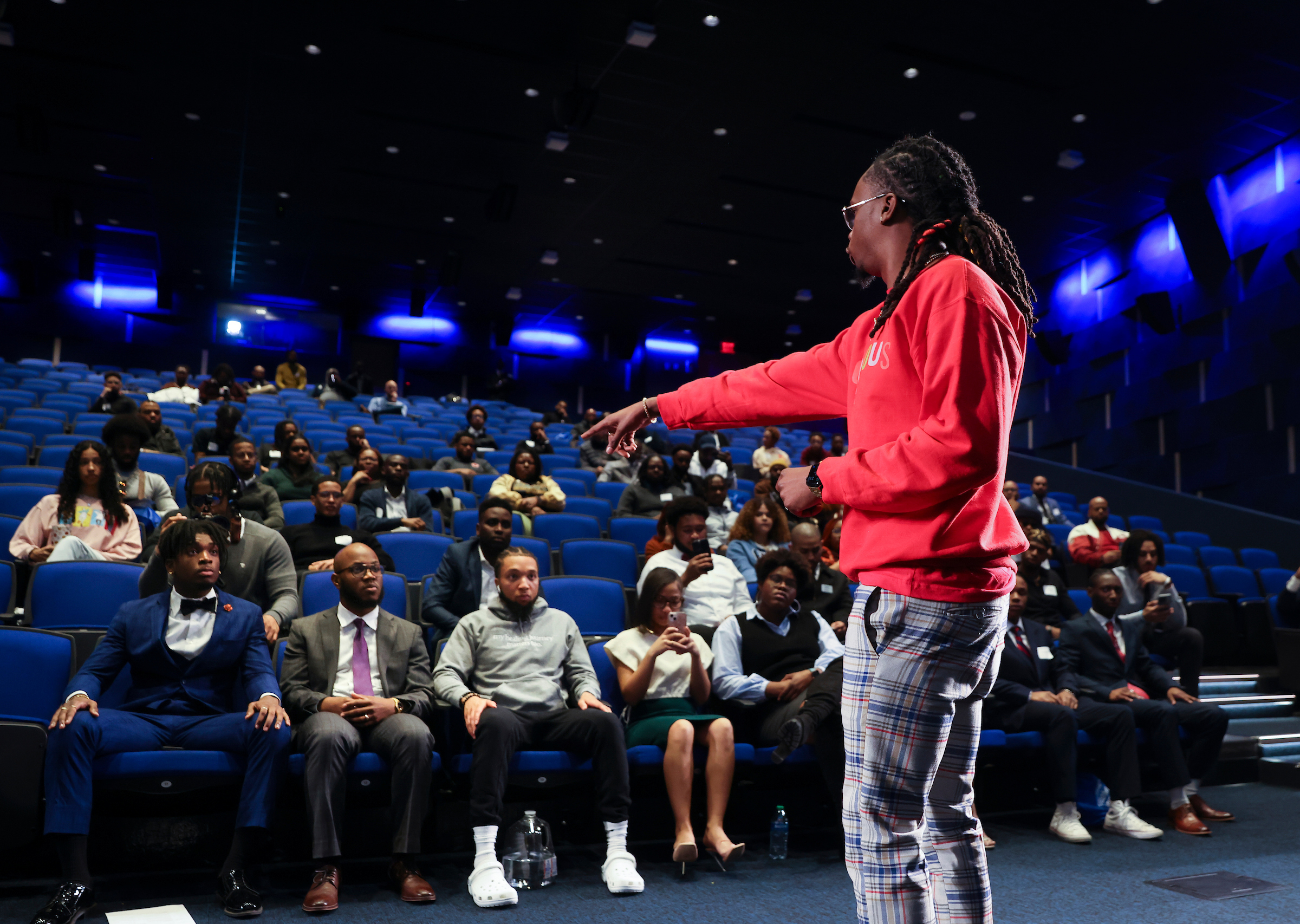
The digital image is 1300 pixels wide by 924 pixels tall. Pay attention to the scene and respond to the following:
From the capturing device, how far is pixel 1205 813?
3.59 m

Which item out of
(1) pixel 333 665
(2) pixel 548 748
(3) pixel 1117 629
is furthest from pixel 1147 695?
(1) pixel 333 665

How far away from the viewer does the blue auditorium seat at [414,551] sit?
448 centimetres

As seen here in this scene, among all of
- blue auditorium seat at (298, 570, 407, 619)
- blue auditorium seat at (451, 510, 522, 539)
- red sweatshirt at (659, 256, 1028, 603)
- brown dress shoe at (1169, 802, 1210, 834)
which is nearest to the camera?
red sweatshirt at (659, 256, 1028, 603)

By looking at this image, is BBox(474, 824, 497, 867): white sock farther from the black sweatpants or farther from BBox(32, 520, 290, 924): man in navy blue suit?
BBox(32, 520, 290, 924): man in navy blue suit

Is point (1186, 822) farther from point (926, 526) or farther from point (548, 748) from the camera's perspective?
point (926, 526)

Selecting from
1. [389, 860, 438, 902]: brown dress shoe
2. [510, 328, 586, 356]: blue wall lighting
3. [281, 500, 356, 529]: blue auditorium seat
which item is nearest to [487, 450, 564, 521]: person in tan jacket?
[281, 500, 356, 529]: blue auditorium seat

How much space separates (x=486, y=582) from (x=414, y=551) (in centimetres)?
65

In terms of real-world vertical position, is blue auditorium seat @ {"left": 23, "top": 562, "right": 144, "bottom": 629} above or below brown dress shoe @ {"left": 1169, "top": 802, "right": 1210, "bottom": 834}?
above

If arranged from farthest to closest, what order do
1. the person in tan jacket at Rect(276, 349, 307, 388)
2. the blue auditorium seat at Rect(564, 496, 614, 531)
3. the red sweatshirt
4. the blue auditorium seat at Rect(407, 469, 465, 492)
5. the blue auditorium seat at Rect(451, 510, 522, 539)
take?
the person in tan jacket at Rect(276, 349, 307, 388), the blue auditorium seat at Rect(407, 469, 465, 492), the blue auditorium seat at Rect(564, 496, 614, 531), the blue auditorium seat at Rect(451, 510, 522, 539), the red sweatshirt

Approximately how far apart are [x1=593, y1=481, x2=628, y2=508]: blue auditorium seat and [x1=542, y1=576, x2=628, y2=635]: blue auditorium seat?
291cm

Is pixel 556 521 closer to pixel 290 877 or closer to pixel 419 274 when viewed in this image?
pixel 290 877

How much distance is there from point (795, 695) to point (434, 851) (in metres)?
1.36

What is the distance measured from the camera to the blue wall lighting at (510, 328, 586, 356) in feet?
59.8

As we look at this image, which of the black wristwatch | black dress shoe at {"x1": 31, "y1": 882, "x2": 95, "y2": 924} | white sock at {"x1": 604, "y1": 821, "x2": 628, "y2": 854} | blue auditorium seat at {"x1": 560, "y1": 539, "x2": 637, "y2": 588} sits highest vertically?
the black wristwatch
